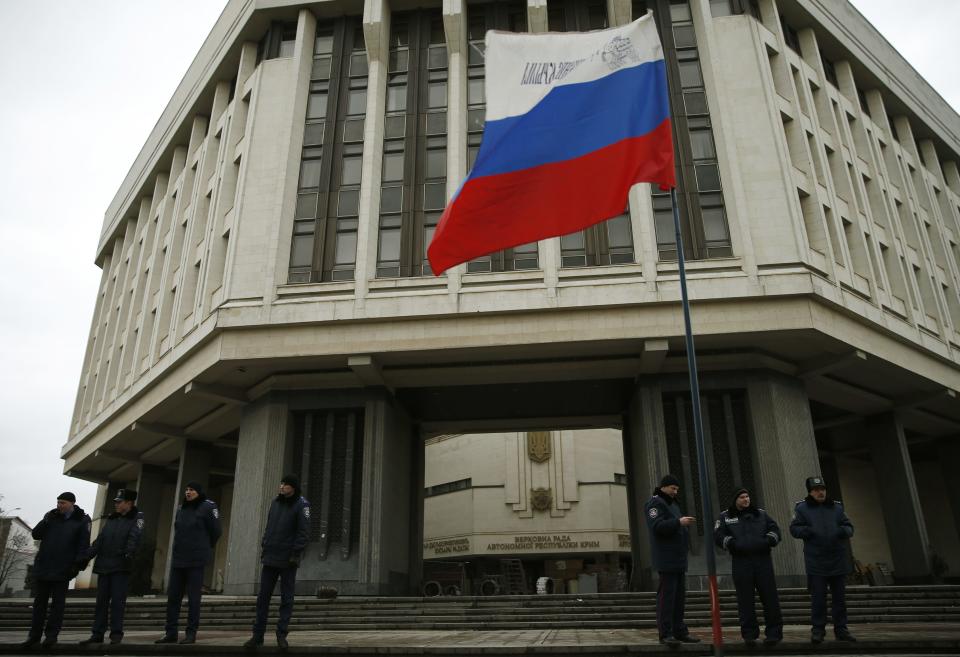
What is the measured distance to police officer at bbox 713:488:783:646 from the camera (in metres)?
8.30

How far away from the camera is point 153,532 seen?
32.4m

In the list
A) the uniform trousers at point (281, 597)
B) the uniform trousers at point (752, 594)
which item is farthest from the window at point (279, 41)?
the uniform trousers at point (752, 594)

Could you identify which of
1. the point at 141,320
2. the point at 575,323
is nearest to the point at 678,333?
the point at 575,323

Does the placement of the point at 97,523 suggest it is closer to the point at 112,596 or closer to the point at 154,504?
the point at 154,504

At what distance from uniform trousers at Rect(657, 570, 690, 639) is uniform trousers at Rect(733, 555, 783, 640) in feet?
2.19

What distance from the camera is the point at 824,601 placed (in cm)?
835

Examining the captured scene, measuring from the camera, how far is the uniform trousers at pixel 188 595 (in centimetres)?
888

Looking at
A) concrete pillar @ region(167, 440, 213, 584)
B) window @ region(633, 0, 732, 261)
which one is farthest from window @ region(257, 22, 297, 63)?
concrete pillar @ region(167, 440, 213, 584)

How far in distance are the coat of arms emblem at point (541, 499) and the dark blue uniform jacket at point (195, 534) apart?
26.8 metres

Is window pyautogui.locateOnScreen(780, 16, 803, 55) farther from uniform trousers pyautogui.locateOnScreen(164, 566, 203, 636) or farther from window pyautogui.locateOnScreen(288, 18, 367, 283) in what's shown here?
uniform trousers pyautogui.locateOnScreen(164, 566, 203, 636)

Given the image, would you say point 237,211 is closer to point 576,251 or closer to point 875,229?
point 576,251

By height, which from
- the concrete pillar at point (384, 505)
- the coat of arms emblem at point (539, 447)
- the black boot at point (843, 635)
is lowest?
the black boot at point (843, 635)

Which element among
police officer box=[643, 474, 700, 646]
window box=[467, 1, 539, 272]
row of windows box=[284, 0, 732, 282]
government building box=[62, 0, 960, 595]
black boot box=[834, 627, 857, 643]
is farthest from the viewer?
window box=[467, 1, 539, 272]

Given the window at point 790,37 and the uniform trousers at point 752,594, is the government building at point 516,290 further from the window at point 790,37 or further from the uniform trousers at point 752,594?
the uniform trousers at point 752,594
